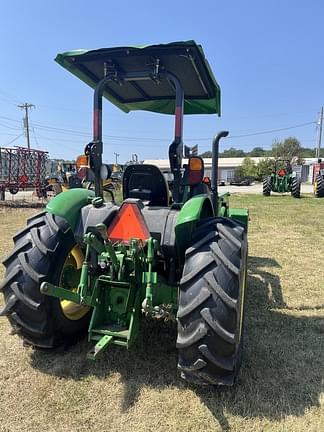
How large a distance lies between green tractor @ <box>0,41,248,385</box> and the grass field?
22cm

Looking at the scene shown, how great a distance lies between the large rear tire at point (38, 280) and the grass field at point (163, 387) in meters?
0.26

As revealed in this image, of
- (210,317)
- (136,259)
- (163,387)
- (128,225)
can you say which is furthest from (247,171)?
(210,317)

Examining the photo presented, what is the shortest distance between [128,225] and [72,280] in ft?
3.03

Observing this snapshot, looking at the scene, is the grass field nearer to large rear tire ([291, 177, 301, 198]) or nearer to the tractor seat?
the tractor seat

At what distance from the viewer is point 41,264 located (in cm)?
298

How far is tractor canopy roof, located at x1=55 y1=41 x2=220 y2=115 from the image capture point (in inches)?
122

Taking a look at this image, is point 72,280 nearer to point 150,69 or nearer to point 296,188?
point 150,69

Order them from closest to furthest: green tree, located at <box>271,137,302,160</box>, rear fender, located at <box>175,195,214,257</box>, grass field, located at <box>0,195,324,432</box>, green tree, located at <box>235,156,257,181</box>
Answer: grass field, located at <box>0,195,324,432</box>, rear fender, located at <box>175,195,214,257</box>, green tree, located at <box>235,156,257,181</box>, green tree, located at <box>271,137,302,160</box>

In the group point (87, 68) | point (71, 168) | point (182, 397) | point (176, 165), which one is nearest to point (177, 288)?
point (182, 397)

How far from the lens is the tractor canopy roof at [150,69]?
3.09m

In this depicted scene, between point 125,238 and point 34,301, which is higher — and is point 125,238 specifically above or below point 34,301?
above

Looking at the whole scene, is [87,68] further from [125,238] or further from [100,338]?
[100,338]

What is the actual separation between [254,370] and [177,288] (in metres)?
0.88

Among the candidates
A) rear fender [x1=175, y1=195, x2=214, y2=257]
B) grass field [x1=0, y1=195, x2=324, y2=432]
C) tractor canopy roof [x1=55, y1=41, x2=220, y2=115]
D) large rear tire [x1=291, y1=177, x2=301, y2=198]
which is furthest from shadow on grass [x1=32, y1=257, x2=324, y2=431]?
large rear tire [x1=291, y1=177, x2=301, y2=198]
